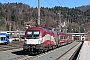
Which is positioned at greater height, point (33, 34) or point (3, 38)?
point (33, 34)

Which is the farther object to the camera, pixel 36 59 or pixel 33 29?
pixel 33 29

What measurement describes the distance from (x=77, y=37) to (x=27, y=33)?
6748 inches

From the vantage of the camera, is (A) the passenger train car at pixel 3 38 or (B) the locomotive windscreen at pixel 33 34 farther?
(A) the passenger train car at pixel 3 38

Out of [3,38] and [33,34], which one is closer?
[33,34]

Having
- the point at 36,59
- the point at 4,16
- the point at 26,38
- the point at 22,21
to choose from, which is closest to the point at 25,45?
the point at 26,38

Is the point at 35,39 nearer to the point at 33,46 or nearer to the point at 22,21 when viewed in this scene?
the point at 33,46

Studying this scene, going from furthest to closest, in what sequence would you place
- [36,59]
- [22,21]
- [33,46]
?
[22,21]
[33,46]
[36,59]

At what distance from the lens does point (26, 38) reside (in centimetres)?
2858

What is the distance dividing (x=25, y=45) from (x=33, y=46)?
96 cm

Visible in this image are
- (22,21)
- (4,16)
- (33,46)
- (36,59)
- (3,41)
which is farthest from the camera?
(4,16)

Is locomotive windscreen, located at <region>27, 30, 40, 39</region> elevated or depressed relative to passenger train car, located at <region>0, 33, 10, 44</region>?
elevated

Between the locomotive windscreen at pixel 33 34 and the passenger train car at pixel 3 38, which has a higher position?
the locomotive windscreen at pixel 33 34

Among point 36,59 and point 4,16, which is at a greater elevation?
point 4,16

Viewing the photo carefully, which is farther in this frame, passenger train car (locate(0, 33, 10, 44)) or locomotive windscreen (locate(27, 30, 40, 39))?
passenger train car (locate(0, 33, 10, 44))
